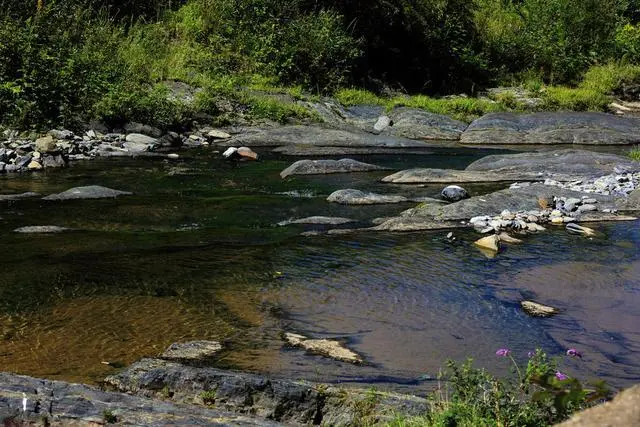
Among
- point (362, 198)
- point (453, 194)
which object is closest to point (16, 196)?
point (362, 198)

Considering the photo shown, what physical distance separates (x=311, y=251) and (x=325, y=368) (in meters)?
3.30

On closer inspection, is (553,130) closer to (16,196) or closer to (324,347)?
(16,196)

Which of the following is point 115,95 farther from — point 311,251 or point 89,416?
point 89,416

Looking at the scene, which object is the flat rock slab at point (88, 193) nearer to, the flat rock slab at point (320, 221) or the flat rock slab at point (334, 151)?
the flat rock slab at point (320, 221)

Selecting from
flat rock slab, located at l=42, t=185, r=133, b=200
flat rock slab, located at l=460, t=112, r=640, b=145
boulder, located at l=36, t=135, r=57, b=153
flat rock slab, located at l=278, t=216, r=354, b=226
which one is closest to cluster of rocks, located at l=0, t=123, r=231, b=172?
boulder, located at l=36, t=135, r=57, b=153

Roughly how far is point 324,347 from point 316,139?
11880 mm

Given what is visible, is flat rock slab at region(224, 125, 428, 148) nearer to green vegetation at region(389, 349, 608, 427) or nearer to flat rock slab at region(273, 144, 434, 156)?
flat rock slab at region(273, 144, 434, 156)

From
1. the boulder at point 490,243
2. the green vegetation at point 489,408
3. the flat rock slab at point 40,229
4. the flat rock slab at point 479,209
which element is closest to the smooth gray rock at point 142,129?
the flat rock slab at point 40,229

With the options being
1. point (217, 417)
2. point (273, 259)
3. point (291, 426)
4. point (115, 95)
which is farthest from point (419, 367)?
point (115, 95)

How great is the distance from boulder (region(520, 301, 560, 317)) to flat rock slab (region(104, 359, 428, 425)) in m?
2.51

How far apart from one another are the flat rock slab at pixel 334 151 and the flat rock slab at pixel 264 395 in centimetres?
1139

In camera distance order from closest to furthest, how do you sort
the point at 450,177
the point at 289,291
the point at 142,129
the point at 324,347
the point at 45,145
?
the point at 324,347 → the point at 289,291 → the point at 450,177 → the point at 45,145 → the point at 142,129

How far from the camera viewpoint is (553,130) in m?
18.8

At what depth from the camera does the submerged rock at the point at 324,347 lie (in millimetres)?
5050
